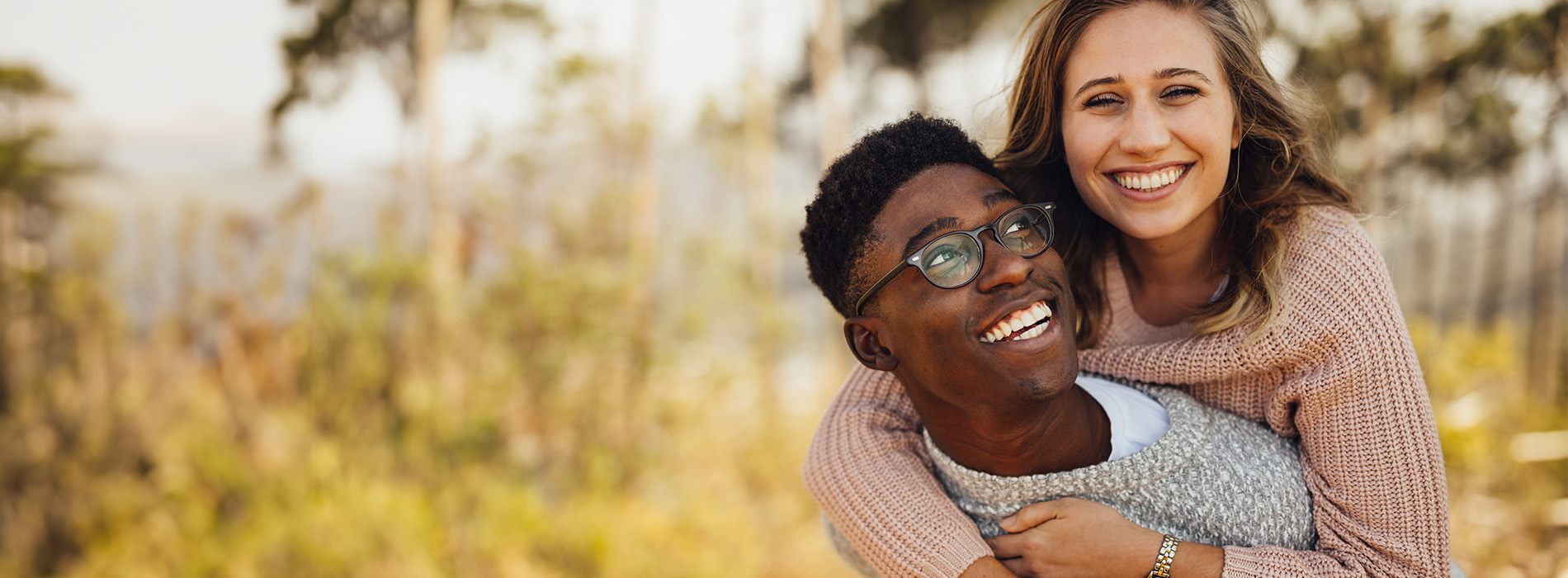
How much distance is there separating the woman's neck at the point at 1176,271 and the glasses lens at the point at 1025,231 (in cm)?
55

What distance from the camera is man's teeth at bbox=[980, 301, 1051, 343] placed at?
1.72m

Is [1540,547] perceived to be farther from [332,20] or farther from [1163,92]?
[332,20]

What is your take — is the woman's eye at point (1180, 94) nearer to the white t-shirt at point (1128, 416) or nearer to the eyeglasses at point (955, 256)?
the eyeglasses at point (955, 256)

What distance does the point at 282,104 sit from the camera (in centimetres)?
442

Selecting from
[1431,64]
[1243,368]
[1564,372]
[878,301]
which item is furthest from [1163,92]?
[1564,372]

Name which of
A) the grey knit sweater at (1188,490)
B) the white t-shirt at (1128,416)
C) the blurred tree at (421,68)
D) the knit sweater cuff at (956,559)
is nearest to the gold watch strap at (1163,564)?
the grey knit sweater at (1188,490)

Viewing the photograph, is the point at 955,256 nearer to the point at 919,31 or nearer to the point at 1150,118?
the point at 1150,118

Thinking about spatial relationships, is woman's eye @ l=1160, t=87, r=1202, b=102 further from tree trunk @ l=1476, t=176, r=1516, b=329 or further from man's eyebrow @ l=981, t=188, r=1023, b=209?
tree trunk @ l=1476, t=176, r=1516, b=329

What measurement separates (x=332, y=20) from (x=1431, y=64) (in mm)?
7632

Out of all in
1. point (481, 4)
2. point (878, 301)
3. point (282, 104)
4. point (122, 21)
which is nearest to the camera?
point (878, 301)

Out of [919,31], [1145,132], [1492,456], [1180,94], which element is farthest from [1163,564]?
[919,31]

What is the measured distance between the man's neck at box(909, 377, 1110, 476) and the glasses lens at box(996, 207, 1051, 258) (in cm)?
31

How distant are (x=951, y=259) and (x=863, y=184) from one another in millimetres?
268

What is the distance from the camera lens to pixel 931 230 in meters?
1.76
